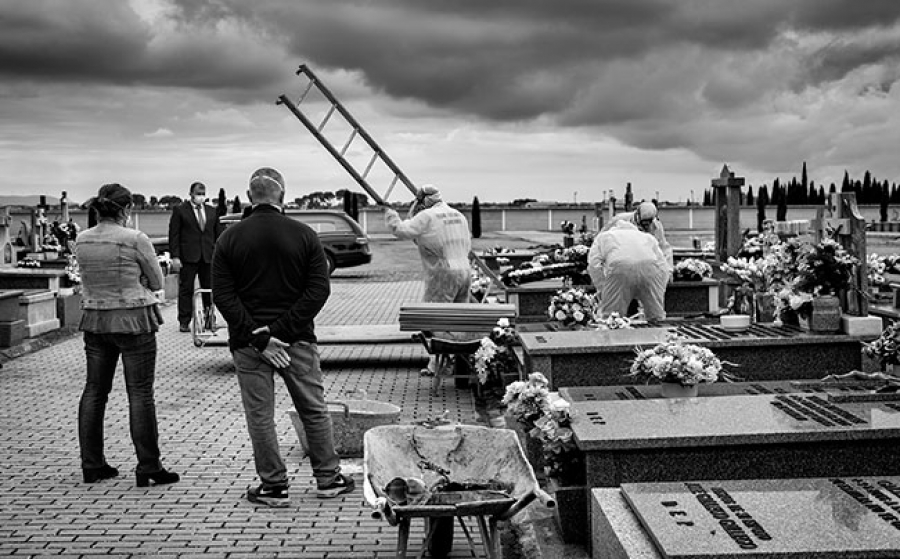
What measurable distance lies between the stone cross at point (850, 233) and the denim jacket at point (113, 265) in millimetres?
6295

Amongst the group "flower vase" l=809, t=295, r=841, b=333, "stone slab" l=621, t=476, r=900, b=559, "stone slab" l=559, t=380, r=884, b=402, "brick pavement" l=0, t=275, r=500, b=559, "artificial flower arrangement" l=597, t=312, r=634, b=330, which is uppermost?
"flower vase" l=809, t=295, r=841, b=333

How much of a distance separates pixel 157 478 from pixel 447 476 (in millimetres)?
2829

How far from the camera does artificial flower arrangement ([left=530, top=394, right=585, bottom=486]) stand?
6.60m

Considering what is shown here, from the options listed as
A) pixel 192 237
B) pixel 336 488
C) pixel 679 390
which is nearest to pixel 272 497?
pixel 336 488

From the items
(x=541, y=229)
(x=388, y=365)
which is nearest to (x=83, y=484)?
(x=388, y=365)

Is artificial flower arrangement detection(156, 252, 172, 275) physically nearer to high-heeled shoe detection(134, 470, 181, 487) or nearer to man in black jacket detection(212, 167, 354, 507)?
high-heeled shoe detection(134, 470, 181, 487)

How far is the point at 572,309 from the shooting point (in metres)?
12.2

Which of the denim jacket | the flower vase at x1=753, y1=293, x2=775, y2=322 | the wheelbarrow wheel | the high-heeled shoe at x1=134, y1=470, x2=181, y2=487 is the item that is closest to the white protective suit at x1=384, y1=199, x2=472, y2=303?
the flower vase at x1=753, y1=293, x2=775, y2=322

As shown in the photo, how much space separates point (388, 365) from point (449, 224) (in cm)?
271

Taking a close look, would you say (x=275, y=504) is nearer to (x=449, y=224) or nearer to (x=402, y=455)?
(x=402, y=455)

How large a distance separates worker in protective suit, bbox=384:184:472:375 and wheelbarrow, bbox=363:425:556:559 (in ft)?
20.4

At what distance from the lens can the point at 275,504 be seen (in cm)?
768

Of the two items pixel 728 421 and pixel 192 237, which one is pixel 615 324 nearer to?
pixel 728 421

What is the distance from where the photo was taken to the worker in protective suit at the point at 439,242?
12797mm
